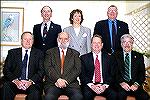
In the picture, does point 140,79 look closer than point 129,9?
Yes

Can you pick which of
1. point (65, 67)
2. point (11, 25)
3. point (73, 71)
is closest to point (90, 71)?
point (73, 71)

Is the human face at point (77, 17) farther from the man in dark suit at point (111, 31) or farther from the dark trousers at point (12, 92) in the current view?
the dark trousers at point (12, 92)

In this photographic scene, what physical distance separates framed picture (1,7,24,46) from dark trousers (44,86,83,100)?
2.61 metres

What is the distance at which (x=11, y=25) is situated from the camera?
5.45m

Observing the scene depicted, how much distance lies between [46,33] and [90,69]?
33.8 inches

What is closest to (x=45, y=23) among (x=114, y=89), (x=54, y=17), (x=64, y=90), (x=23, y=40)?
(x=23, y=40)

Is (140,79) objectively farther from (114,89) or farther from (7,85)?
(7,85)

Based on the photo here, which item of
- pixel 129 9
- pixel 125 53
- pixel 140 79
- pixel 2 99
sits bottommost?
pixel 2 99

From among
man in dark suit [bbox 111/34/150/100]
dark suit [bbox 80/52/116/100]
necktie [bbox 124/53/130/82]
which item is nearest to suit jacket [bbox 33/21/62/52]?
dark suit [bbox 80/52/116/100]

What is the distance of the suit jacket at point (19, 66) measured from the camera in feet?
10.5

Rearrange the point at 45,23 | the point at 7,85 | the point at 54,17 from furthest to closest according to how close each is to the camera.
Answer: the point at 54,17, the point at 45,23, the point at 7,85

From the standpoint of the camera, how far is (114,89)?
127 inches

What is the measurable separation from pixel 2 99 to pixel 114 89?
1.35 m

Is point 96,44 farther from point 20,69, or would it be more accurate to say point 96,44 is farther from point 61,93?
point 20,69
